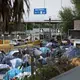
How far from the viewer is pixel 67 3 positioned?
56125mm

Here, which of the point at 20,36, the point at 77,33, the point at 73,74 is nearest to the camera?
the point at 73,74

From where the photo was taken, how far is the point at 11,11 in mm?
9312

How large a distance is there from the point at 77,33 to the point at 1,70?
17674 millimetres

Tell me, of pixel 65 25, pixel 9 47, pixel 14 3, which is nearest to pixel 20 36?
pixel 65 25

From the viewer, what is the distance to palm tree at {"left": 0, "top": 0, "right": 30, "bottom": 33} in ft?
29.9

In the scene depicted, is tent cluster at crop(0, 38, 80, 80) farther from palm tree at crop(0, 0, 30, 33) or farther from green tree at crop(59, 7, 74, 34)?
green tree at crop(59, 7, 74, 34)

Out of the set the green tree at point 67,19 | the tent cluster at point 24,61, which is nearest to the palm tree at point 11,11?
the tent cluster at point 24,61

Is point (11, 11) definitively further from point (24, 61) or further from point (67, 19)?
point (67, 19)

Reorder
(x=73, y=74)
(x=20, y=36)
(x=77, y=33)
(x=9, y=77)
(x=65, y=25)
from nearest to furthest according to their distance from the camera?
1. (x=73, y=74)
2. (x=9, y=77)
3. (x=77, y=33)
4. (x=65, y=25)
5. (x=20, y=36)

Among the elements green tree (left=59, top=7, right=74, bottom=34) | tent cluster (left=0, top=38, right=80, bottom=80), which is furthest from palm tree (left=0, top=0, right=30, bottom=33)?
green tree (left=59, top=7, right=74, bottom=34)

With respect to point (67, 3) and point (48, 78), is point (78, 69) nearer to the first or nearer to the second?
point (48, 78)

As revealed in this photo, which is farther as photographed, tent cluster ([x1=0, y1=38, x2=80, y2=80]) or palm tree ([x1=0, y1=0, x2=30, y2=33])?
tent cluster ([x1=0, y1=38, x2=80, y2=80])

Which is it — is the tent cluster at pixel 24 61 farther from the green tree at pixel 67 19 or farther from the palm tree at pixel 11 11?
the green tree at pixel 67 19

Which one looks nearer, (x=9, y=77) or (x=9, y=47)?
(x=9, y=77)
